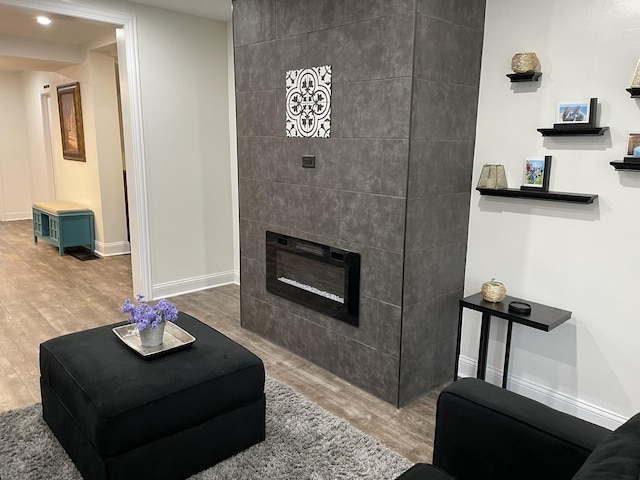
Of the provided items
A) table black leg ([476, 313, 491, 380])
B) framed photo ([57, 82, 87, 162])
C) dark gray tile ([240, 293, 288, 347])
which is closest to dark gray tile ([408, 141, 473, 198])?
table black leg ([476, 313, 491, 380])

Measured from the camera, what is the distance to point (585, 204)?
8.07 ft

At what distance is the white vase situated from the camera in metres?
2.28

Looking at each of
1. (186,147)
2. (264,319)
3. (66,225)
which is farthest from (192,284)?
(66,225)

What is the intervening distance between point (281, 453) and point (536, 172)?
6.23ft

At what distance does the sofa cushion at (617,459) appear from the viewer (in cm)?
98

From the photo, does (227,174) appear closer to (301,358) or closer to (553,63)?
(301,358)

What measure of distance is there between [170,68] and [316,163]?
2.16 m

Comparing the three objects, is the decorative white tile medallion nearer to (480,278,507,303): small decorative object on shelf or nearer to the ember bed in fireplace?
the ember bed in fireplace

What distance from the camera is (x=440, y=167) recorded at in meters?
2.70

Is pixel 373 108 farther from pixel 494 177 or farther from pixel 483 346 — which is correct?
pixel 483 346

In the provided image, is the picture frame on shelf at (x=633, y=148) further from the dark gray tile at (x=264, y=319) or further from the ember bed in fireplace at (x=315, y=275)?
the dark gray tile at (x=264, y=319)

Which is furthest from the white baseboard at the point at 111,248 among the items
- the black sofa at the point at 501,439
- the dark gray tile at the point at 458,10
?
the black sofa at the point at 501,439

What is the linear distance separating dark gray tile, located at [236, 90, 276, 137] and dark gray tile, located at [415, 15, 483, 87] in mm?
1070

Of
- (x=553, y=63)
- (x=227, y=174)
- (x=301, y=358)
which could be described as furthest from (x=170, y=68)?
(x=553, y=63)
